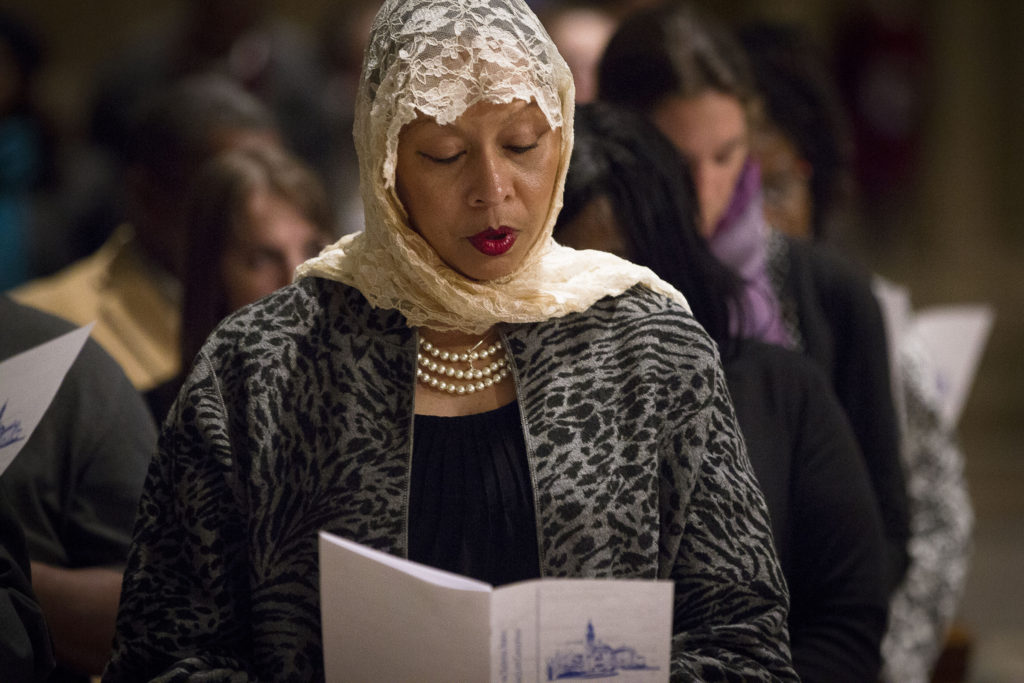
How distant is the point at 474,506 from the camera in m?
1.65

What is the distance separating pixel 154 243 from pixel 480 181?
76.2 inches

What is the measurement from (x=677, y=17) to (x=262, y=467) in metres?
1.33

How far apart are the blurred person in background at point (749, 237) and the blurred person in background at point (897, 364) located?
28cm

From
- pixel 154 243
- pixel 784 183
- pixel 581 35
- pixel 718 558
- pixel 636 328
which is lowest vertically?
pixel 718 558

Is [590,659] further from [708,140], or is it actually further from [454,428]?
[708,140]

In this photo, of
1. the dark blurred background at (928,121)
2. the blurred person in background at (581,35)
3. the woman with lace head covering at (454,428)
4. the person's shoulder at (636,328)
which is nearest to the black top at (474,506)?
the woman with lace head covering at (454,428)

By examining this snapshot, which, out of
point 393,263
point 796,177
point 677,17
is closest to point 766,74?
point 796,177

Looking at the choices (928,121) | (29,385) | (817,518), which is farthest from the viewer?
(928,121)

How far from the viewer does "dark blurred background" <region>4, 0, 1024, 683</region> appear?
7.88m

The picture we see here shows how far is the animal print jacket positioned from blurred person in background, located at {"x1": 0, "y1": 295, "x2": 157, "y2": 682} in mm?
428

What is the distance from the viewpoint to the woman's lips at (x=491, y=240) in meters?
1.65

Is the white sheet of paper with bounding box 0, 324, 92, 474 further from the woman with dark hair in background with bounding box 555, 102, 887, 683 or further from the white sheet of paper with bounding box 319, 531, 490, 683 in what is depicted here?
the woman with dark hair in background with bounding box 555, 102, 887, 683

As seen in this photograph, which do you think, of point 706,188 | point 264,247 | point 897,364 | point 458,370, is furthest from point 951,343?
point 458,370

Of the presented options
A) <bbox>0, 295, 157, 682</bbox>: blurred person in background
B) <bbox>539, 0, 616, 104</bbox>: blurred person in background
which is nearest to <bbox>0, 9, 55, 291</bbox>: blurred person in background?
<bbox>539, 0, 616, 104</bbox>: blurred person in background
